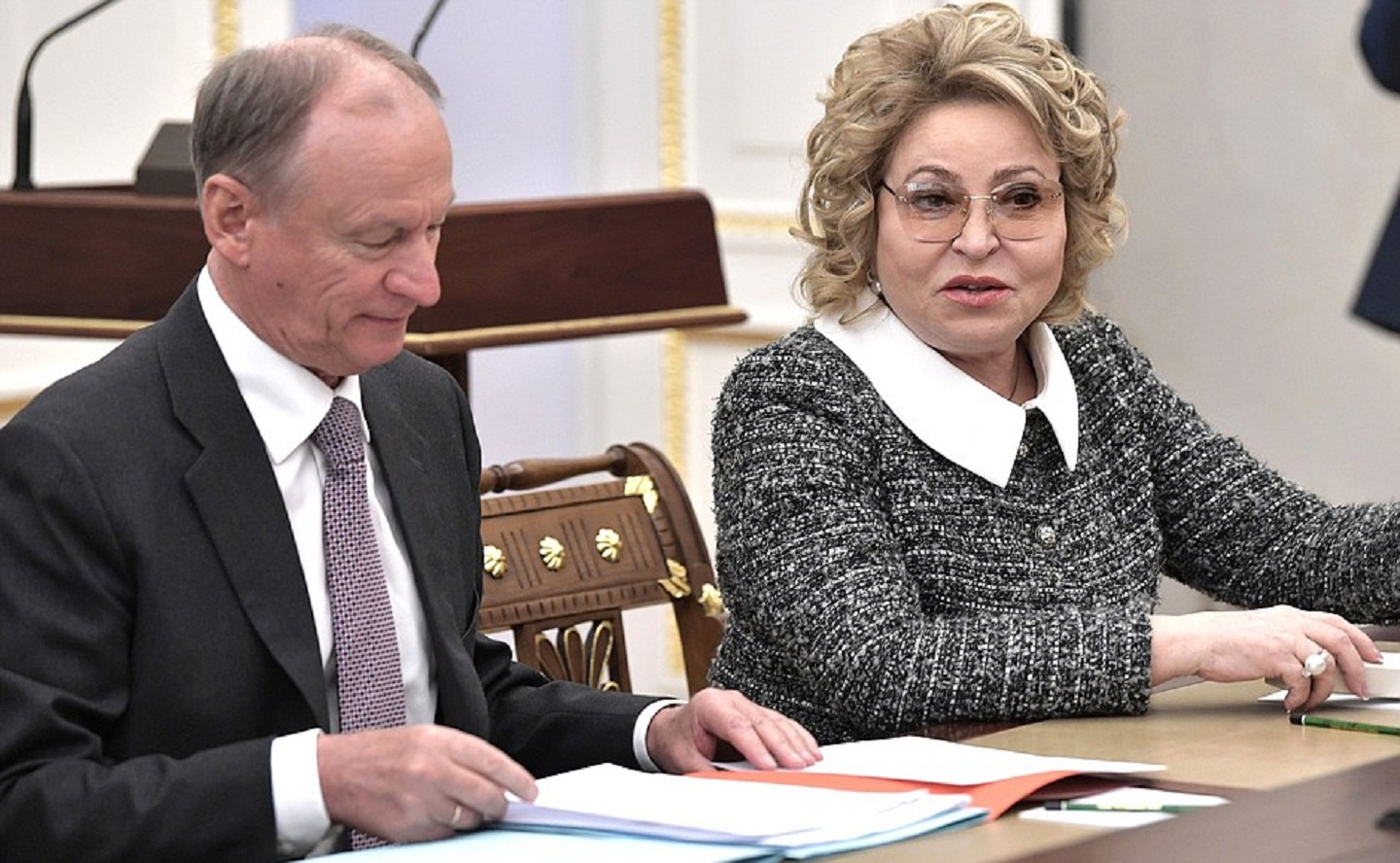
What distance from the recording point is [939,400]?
98.4 inches

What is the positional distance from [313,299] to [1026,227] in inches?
36.6

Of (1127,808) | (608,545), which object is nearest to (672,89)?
(608,545)

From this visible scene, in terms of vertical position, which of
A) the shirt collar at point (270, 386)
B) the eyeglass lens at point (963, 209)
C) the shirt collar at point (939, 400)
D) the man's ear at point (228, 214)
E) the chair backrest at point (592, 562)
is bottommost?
the chair backrest at point (592, 562)

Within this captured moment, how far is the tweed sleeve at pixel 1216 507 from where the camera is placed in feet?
8.70

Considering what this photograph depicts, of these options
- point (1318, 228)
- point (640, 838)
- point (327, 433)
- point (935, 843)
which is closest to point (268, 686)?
point (327, 433)

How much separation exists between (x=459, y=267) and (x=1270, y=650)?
1.40 meters

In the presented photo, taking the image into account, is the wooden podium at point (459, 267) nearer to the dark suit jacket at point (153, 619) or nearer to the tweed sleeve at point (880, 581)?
the tweed sleeve at point (880, 581)

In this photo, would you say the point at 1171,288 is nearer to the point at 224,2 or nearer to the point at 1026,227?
the point at 224,2

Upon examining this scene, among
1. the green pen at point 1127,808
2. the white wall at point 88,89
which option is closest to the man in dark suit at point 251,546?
the green pen at point 1127,808

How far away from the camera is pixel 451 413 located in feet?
7.27

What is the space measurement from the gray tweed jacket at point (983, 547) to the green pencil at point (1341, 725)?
151mm

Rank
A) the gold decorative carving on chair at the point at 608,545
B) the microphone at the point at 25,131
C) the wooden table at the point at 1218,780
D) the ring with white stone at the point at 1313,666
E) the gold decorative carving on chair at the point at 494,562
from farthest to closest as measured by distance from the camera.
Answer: the microphone at the point at 25,131 < the gold decorative carving on chair at the point at 608,545 < the gold decorative carving on chair at the point at 494,562 < the ring with white stone at the point at 1313,666 < the wooden table at the point at 1218,780

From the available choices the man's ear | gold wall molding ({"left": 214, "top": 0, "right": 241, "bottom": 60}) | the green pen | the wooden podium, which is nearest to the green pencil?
the green pen

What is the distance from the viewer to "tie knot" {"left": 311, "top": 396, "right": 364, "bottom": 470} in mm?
1951
